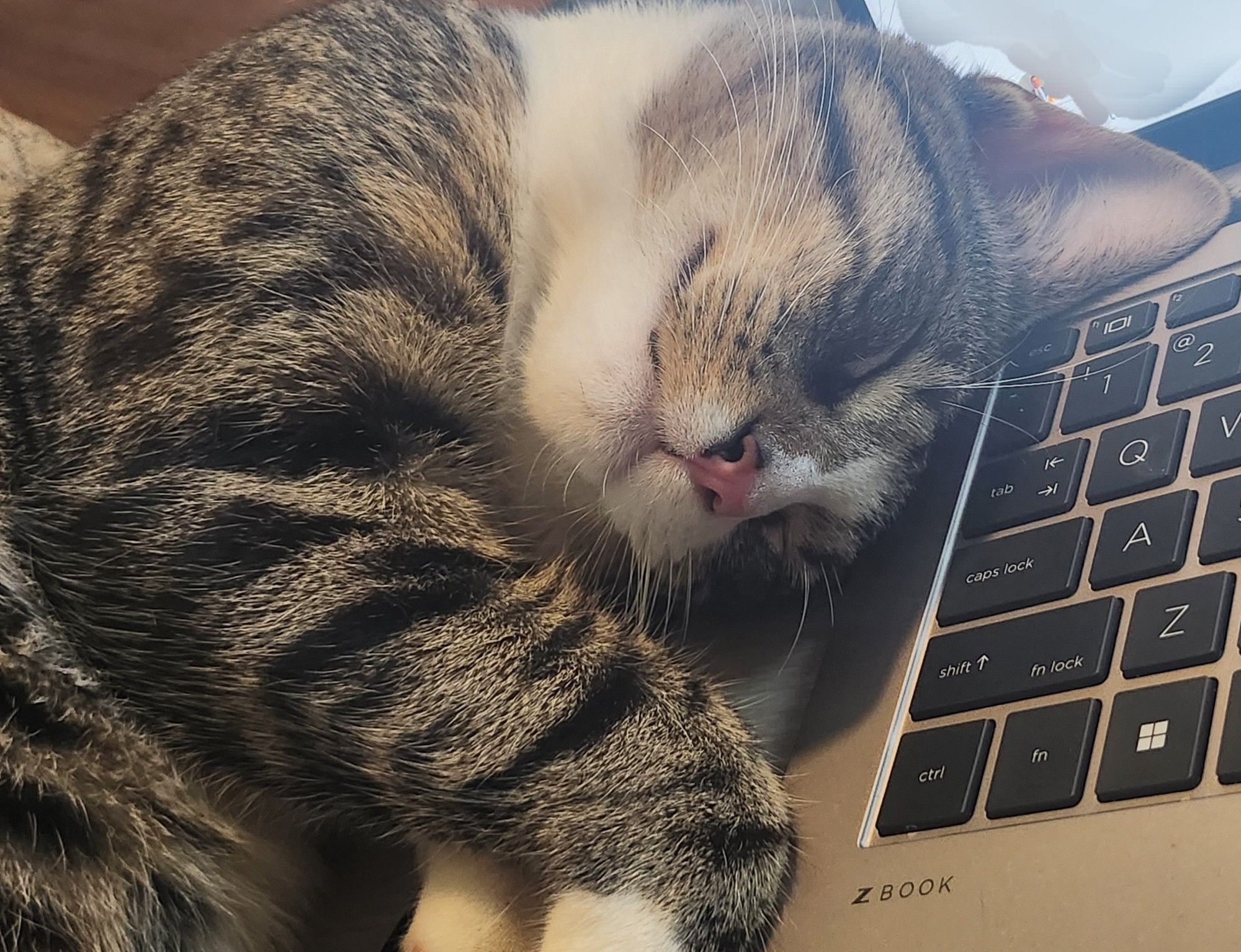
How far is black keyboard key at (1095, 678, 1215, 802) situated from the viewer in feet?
1.66

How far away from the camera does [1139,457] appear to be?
0.68m

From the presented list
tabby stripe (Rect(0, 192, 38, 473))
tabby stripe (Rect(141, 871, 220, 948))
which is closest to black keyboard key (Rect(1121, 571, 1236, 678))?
tabby stripe (Rect(141, 871, 220, 948))

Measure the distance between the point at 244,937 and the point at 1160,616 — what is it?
660 mm

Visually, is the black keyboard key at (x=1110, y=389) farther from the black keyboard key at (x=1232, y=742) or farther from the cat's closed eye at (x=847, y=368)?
the black keyboard key at (x=1232, y=742)

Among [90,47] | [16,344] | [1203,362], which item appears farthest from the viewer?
[90,47]

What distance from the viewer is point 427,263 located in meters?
0.80

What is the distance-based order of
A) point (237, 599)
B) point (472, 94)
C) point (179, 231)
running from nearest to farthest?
point (237, 599)
point (179, 231)
point (472, 94)

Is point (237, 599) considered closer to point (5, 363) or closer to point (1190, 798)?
point (5, 363)

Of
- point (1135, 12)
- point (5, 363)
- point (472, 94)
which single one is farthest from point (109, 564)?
point (1135, 12)

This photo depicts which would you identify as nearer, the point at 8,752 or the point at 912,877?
the point at 912,877

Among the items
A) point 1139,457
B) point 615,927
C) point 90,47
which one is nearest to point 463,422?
point 615,927

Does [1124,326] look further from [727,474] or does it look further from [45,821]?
[45,821]

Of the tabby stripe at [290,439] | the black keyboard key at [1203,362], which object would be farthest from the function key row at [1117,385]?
the tabby stripe at [290,439]

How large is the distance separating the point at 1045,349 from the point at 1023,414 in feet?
0.35
